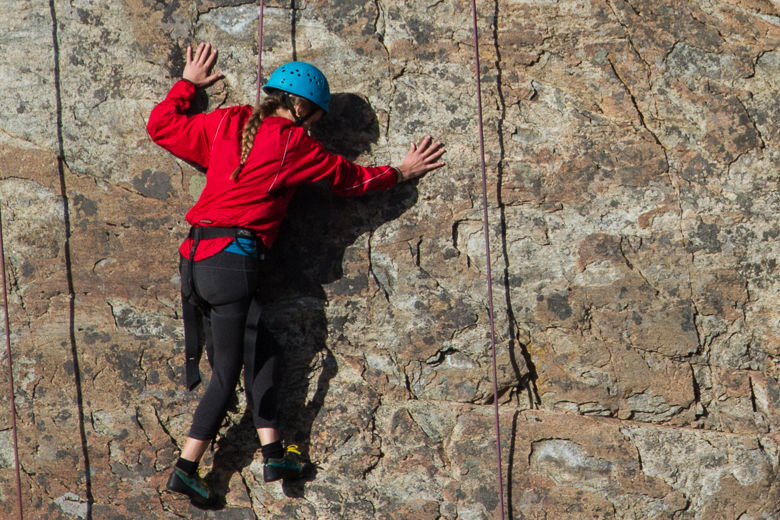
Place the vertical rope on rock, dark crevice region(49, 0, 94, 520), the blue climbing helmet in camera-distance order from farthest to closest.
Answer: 1. dark crevice region(49, 0, 94, 520)
2. the vertical rope on rock
3. the blue climbing helmet

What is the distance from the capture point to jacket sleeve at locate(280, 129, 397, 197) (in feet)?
10.8

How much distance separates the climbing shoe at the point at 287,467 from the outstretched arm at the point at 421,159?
124 cm

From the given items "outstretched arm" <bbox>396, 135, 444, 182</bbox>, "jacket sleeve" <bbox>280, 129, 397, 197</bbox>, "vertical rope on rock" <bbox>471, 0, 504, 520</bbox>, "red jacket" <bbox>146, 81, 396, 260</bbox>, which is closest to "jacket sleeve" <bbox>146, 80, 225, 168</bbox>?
"red jacket" <bbox>146, 81, 396, 260</bbox>

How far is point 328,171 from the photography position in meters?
3.34

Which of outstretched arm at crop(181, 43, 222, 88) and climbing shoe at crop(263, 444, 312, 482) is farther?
outstretched arm at crop(181, 43, 222, 88)

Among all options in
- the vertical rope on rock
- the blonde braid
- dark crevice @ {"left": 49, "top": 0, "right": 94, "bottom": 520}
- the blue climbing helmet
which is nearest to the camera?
the blonde braid

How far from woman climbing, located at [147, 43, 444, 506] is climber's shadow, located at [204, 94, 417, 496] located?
0.15 metres

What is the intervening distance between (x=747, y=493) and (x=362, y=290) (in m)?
1.81

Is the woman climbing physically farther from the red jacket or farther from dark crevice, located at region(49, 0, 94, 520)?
dark crevice, located at region(49, 0, 94, 520)

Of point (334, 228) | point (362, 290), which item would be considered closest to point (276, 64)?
point (334, 228)

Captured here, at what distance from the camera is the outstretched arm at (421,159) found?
11.7 ft

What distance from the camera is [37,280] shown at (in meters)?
3.64

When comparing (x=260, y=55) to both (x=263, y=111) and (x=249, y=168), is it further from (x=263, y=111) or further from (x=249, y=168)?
(x=249, y=168)

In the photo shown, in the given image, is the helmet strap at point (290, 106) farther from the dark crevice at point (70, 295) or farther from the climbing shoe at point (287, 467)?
A: the climbing shoe at point (287, 467)
